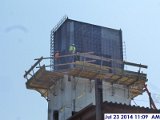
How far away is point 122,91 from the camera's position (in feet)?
185

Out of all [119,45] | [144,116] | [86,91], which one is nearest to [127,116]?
[144,116]

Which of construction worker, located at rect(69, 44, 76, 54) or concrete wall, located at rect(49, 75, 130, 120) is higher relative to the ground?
construction worker, located at rect(69, 44, 76, 54)

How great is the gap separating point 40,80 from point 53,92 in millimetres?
2310

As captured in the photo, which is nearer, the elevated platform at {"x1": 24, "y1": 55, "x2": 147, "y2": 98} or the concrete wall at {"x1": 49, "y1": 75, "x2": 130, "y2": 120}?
the concrete wall at {"x1": 49, "y1": 75, "x2": 130, "y2": 120}

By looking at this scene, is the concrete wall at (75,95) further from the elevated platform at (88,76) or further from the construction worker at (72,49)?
the construction worker at (72,49)

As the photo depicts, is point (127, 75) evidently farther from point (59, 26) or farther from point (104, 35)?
point (59, 26)

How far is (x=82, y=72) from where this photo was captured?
53031 mm

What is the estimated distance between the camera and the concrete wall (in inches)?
2040

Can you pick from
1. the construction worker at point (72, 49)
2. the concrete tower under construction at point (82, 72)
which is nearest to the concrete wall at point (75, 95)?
the concrete tower under construction at point (82, 72)

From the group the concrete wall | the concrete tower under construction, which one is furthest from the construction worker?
the concrete wall

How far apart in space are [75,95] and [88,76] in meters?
3.07

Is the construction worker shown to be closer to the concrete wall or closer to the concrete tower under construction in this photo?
the concrete tower under construction

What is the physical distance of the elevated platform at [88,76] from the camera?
52.7m

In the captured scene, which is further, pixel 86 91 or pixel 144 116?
pixel 86 91
